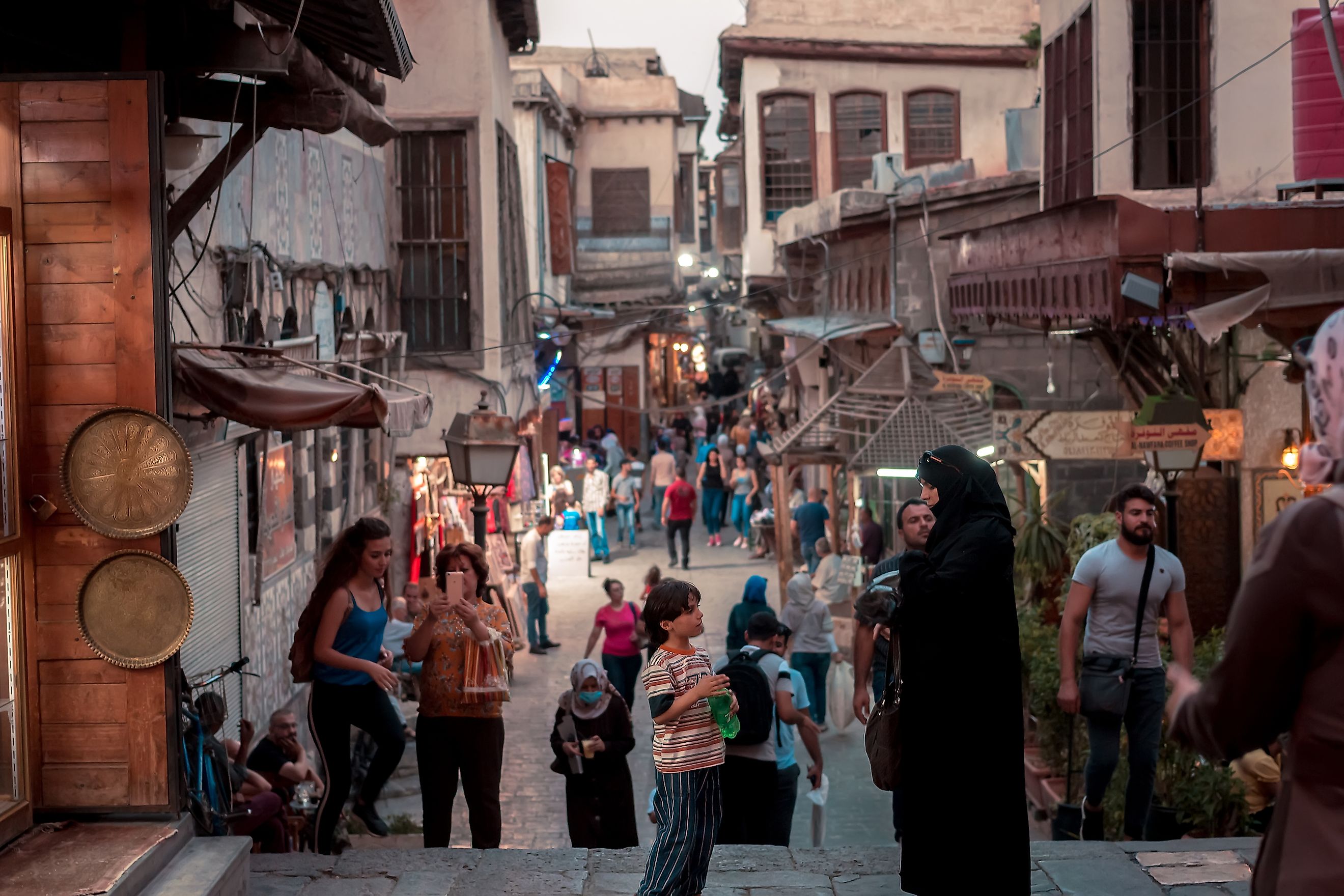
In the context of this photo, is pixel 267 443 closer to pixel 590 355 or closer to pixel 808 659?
pixel 808 659

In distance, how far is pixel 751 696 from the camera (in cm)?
671

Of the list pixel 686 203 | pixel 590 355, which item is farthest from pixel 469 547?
pixel 686 203

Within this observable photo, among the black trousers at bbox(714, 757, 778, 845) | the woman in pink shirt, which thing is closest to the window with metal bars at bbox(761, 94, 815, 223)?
the woman in pink shirt

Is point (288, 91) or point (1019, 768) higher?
point (288, 91)

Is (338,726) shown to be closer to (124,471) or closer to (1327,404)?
(124,471)

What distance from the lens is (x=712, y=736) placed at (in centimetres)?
550

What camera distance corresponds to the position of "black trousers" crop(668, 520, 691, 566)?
21.7m

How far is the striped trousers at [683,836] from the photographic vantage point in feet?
17.8

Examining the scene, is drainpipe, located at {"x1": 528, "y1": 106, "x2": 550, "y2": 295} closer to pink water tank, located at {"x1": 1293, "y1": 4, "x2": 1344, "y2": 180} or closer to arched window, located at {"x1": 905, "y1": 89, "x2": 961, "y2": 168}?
arched window, located at {"x1": 905, "y1": 89, "x2": 961, "y2": 168}

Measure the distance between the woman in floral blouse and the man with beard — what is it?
269 cm

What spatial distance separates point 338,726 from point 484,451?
4.70m

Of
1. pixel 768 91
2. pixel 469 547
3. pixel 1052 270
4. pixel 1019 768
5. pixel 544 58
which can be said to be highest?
pixel 544 58

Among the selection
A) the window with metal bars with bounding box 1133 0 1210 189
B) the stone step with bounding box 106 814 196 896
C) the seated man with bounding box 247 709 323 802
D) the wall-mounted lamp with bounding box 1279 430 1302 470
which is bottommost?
the seated man with bounding box 247 709 323 802

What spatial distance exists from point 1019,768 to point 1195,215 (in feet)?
18.7
